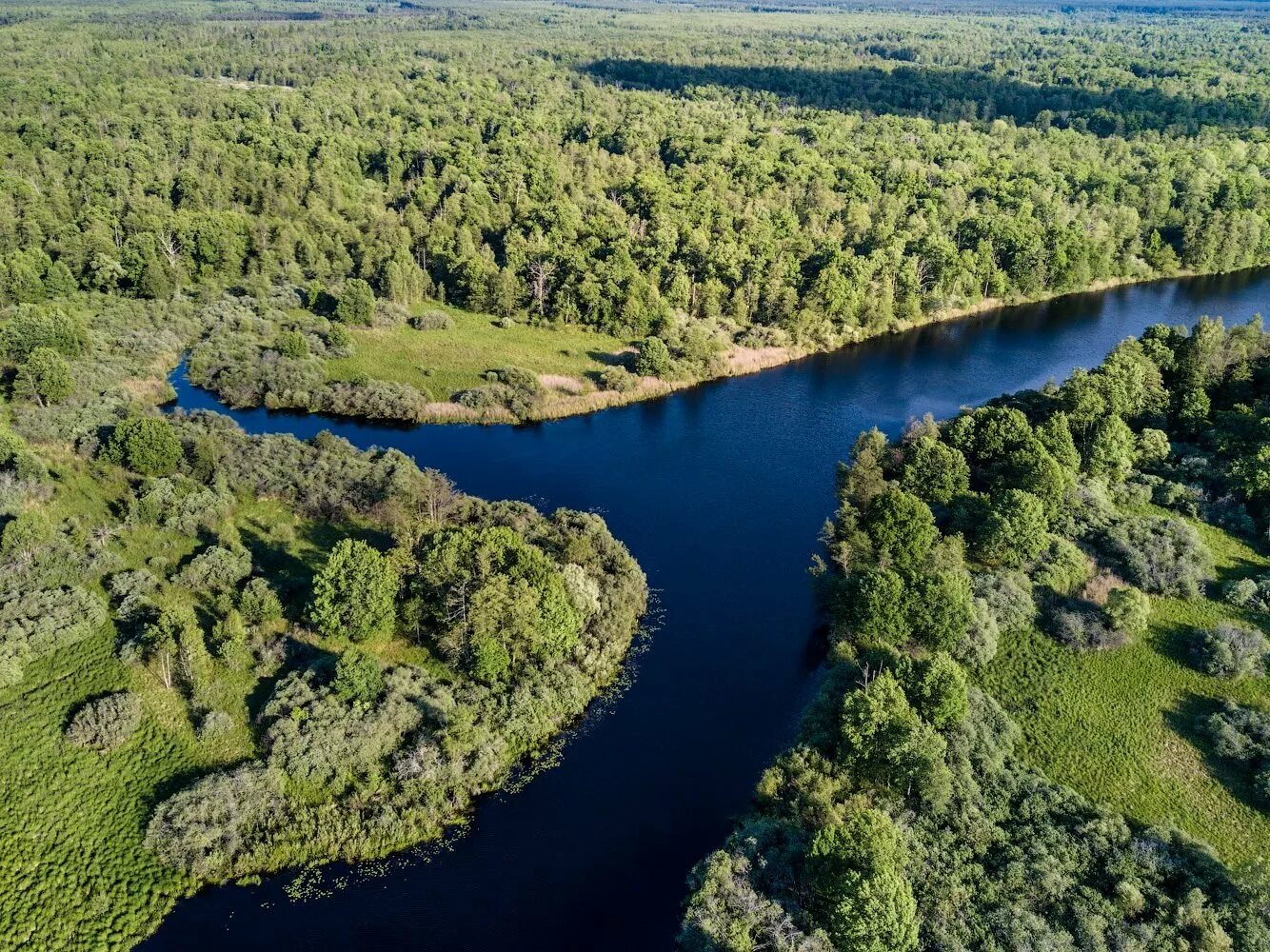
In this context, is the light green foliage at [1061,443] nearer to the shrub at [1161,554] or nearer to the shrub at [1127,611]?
the shrub at [1161,554]

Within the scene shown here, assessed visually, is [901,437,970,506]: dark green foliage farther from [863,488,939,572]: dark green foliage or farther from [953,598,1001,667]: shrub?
[953,598,1001,667]: shrub

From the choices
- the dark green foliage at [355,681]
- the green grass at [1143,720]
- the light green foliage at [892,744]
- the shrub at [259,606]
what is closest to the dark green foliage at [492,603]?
the dark green foliage at [355,681]

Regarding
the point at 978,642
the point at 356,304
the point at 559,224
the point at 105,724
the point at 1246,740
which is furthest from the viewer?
the point at 559,224

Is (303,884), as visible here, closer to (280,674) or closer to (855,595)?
(280,674)

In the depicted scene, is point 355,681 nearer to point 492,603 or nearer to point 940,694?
point 492,603

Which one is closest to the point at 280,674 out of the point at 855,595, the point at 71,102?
the point at 855,595

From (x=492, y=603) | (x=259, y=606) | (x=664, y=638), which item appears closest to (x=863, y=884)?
(x=664, y=638)
